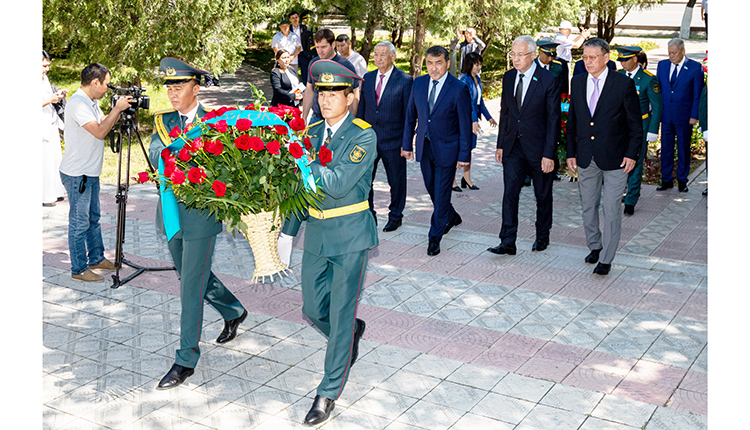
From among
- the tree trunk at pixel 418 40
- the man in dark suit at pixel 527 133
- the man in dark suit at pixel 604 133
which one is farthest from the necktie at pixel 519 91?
the tree trunk at pixel 418 40

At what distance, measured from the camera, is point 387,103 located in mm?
8859

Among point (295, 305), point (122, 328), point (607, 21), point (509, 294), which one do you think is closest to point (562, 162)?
point (509, 294)

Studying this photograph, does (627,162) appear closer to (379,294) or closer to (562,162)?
(379,294)

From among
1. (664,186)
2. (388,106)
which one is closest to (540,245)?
(388,106)

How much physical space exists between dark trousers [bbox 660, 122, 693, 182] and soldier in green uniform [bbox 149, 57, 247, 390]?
24.6 ft

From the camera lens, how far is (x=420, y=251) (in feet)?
28.1

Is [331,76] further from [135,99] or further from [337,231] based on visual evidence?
[135,99]

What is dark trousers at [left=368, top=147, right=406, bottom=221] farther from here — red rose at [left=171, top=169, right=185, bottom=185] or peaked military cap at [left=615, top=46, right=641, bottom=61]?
red rose at [left=171, top=169, right=185, bottom=185]

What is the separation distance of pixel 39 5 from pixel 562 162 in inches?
379

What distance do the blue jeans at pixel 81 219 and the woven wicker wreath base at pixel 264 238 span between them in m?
3.24

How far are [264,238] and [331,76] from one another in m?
1.12

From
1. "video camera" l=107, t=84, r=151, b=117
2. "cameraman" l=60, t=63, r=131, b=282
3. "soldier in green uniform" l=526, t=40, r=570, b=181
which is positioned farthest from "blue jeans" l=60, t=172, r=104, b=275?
"soldier in green uniform" l=526, t=40, r=570, b=181

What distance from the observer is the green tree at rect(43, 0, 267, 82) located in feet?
46.2

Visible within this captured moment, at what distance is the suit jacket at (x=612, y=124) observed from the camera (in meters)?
7.41
